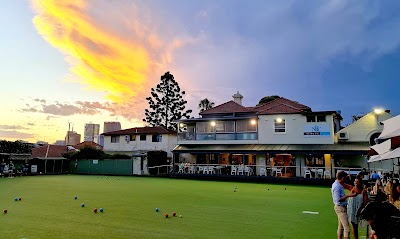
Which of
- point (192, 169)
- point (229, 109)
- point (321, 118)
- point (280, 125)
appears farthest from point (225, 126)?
point (321, 118)

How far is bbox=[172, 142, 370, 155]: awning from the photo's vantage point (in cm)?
2333

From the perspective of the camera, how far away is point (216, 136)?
3008 cm

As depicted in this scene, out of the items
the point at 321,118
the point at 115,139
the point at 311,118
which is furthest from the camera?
the point at 115,139

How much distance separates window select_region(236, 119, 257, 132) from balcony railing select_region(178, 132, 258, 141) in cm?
71

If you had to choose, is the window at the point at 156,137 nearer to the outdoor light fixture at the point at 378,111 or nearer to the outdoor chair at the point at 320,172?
the outdoor chair at the point at 320,172

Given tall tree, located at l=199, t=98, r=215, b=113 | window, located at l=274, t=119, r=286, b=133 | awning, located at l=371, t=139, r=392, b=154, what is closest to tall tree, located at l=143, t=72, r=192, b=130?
tall tree, located at l=199, t=98, r=215, b=113

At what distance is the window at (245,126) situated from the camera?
29019mm

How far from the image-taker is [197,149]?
1151 inches

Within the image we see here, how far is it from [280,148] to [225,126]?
6771 millimetres

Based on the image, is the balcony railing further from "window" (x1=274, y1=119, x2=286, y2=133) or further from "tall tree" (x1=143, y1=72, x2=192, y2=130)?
"tall tree" (x1=143, y1=72, x2=192, y2=130)

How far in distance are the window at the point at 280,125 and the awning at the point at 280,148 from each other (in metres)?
1.51

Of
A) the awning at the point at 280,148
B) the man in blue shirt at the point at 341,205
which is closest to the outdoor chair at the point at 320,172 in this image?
the awning at the point at 280,148

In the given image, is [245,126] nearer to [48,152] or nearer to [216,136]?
[216,136]

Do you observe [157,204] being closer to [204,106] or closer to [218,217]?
[218,217]
